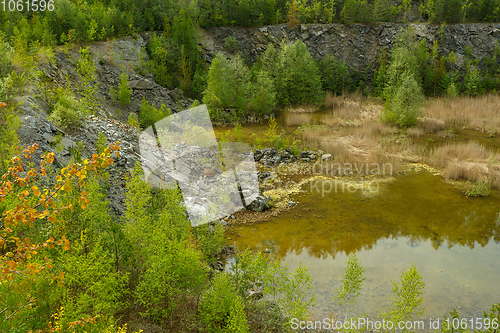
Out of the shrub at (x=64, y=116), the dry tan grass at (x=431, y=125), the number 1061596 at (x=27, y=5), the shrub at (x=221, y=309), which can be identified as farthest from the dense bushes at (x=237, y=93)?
the shrub at (x=221, y=309)

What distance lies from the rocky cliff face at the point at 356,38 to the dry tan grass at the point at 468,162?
25.5 metres

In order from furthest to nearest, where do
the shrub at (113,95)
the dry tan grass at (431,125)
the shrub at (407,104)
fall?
the dry tan grass at (431,125) → the shrub at (407,104) → the shrub at (113,95)

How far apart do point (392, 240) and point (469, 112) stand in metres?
23.1

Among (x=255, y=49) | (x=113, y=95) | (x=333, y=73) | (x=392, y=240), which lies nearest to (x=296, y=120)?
(x=333, y=73)

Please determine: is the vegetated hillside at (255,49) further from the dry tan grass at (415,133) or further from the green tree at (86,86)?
the dry tan grass at (415,133)

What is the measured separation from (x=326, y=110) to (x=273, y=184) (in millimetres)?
20415

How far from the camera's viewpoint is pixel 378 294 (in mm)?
8219

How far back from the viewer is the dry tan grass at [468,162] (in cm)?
1565

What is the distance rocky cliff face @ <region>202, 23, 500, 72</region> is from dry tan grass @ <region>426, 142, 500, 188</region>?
25535mm

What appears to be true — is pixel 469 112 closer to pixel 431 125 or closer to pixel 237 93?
pixel 431 125

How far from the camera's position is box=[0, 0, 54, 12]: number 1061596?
75.9 feet

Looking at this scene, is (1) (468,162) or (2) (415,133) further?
(2) (415,133)

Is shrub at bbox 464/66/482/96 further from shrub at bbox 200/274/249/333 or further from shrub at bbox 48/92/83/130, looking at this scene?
shrub at bbox 200/274/249/333

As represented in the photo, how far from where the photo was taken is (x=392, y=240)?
11.0m
